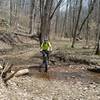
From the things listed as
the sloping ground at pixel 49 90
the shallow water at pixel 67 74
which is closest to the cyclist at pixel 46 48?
the shallow water at pixel 67 74

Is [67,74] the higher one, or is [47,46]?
[47,46]

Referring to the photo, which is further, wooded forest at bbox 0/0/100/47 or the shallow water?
wooded forest at bbox 0/0/100/47

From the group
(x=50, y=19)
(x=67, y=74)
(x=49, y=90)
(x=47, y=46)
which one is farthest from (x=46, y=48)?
(x=50, y=19)

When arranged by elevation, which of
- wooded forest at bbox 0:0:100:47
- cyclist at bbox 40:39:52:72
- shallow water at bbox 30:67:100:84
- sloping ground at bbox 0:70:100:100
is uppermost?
wooded forest at bbox 0:0:100:47

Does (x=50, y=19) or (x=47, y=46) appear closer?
(x=47, y=46)

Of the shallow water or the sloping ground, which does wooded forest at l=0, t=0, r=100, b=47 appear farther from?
the sloping ground

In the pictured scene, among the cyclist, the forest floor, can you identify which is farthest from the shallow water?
the cyclist

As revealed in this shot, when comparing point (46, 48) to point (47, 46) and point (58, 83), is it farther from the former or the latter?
point (58, 83)

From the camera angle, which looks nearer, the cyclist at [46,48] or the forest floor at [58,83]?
the forest floor at [58,83]

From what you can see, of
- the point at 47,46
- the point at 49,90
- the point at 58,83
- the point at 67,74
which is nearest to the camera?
the point at 49,90

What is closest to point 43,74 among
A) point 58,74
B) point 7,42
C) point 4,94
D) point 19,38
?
point 58,74

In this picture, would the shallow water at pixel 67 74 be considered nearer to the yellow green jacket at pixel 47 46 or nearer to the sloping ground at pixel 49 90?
the sloping ground at pixel 49 90

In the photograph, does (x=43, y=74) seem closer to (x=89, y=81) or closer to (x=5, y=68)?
(x=89, y=81)

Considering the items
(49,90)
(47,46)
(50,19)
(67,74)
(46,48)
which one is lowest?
(67,74)
